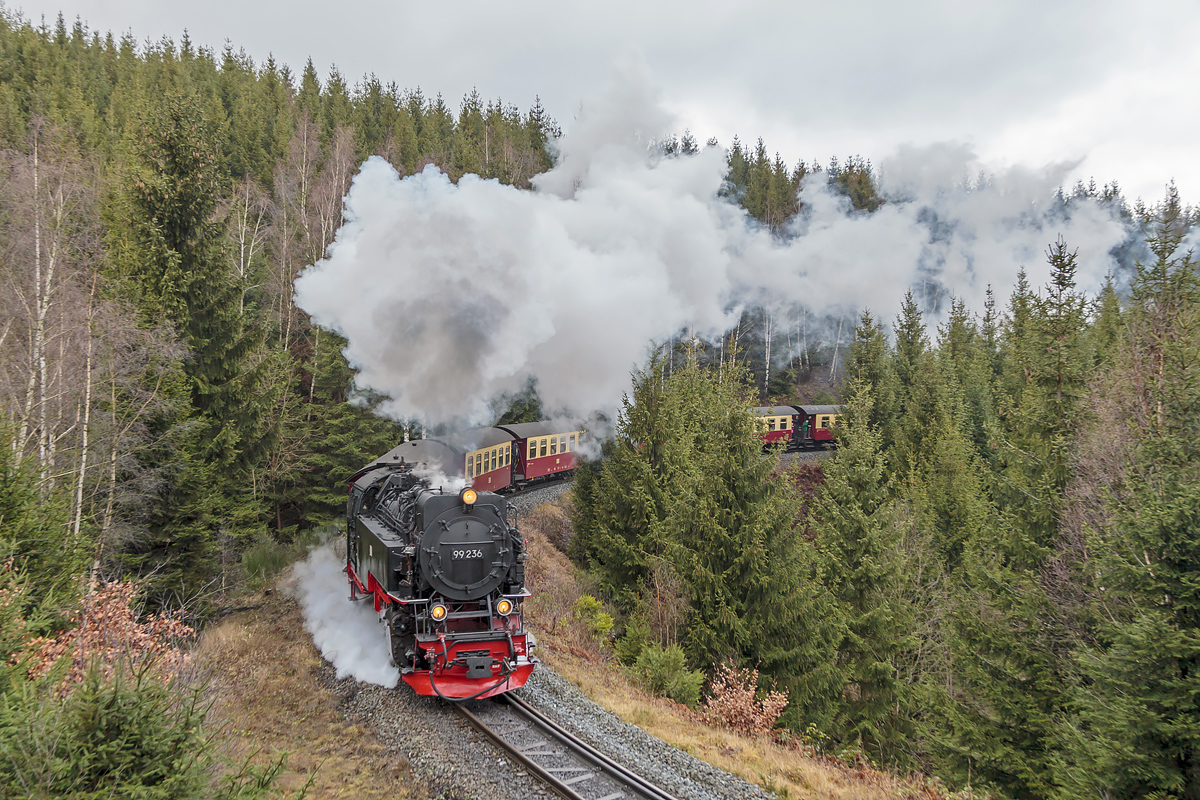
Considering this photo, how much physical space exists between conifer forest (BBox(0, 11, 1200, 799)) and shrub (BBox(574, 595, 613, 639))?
38.5 inches

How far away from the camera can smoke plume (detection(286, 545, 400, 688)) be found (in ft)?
37.6

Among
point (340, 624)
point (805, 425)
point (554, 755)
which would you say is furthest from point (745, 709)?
point (805, 425)

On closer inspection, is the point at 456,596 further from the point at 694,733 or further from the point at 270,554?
A: the point at 270,554

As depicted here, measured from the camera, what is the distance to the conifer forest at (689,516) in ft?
24.6

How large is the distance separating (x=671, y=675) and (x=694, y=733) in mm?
2466

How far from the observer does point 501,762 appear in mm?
8352

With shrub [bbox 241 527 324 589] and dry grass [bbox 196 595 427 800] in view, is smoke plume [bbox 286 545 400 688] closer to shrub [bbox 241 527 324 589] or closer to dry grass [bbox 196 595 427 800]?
dry grass [bbox 196 595 427 800]

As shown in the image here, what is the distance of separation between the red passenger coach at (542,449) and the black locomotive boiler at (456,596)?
44.8 feet

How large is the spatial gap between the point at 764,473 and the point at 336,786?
9809mm

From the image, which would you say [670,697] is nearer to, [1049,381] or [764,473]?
[764,473]

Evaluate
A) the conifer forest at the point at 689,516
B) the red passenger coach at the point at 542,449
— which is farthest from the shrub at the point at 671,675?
the red passenger coach at the point at 542,449

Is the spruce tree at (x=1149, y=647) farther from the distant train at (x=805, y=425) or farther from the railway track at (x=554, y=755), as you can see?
the distant train at (x=805, y=425)

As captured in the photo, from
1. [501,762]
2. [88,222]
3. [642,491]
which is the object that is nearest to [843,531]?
[642,491]

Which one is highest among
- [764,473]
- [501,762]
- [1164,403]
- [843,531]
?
[1164,403]
